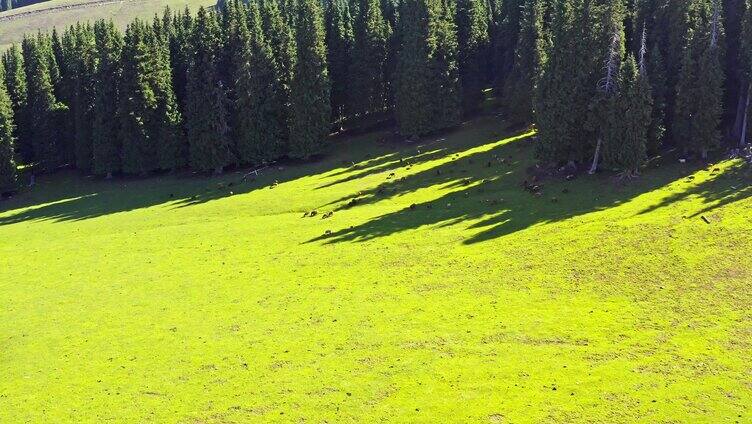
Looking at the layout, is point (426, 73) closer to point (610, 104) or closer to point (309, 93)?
point (309, 93)

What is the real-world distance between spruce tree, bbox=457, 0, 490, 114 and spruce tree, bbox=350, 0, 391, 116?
41.6 feet

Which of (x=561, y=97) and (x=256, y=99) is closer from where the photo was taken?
(x=561, y=97)

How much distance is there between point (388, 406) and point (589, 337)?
47.7ft

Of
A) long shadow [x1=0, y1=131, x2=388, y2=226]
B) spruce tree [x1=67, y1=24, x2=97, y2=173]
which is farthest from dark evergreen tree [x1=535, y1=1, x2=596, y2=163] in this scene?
spruce tree [x1=67, y1=24, x2=97, y2=173]

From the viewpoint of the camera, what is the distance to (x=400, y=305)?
4741 centimetres

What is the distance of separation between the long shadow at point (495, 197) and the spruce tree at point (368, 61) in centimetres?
3126

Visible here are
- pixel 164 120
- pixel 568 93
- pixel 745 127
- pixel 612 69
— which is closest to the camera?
pixel 612 69

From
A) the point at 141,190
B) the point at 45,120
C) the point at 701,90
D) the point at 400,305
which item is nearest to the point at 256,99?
the point at 141,190

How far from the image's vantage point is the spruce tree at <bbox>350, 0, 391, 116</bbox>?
105250 mm

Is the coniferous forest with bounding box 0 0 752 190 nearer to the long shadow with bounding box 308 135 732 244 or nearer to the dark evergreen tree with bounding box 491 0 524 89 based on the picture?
the dark evergreen tree with bounding box 491 0 524 89

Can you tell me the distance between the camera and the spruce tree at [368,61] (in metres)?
105

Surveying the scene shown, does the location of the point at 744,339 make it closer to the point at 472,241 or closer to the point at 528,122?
the point at 472,241

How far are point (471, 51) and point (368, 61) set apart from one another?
1709 cm

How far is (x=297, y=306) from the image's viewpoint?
48500 millimetres
